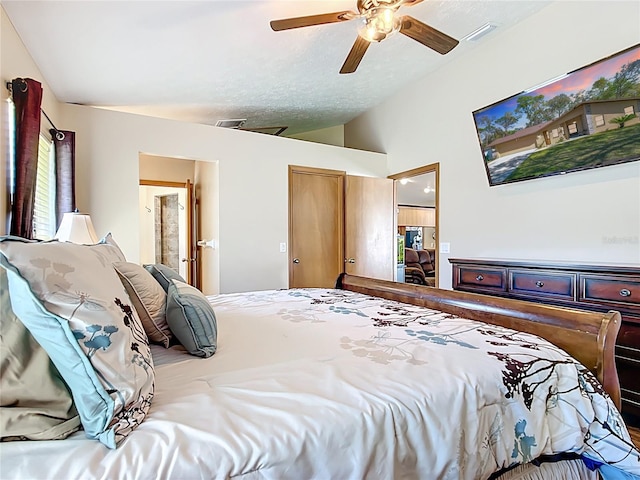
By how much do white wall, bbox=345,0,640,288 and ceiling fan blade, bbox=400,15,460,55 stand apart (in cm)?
123

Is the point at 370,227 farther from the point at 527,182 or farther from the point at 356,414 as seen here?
the point at 356,414

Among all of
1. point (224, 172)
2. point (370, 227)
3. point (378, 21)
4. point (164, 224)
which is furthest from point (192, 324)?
point (164, 224)

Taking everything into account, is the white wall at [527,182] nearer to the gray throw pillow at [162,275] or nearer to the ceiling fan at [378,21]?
the ceiling fan at [378,21]

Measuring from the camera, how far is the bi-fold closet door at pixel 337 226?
4.39 meters

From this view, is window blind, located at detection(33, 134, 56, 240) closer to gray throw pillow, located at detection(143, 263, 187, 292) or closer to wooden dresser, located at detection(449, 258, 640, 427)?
gray throw pillow, located at detection(143, 263, 187, 292)

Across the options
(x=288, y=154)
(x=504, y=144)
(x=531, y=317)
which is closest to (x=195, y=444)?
(x=531, y=317)

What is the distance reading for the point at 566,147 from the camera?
2.80 meters

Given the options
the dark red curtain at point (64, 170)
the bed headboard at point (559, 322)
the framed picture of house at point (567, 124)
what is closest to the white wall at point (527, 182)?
the framed picture of house at point (567, 124)

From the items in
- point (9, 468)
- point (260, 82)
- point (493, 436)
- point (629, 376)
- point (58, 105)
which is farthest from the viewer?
point (260, 82)

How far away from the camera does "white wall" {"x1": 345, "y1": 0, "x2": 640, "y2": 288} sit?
2627mm

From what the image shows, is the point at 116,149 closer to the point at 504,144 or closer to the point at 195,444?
the point at 195,444

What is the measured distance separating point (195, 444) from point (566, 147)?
322cm

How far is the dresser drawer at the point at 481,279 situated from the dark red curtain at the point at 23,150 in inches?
129

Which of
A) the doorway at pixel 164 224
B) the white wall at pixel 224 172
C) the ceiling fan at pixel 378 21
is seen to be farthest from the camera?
the doorway at pixel 164 224
